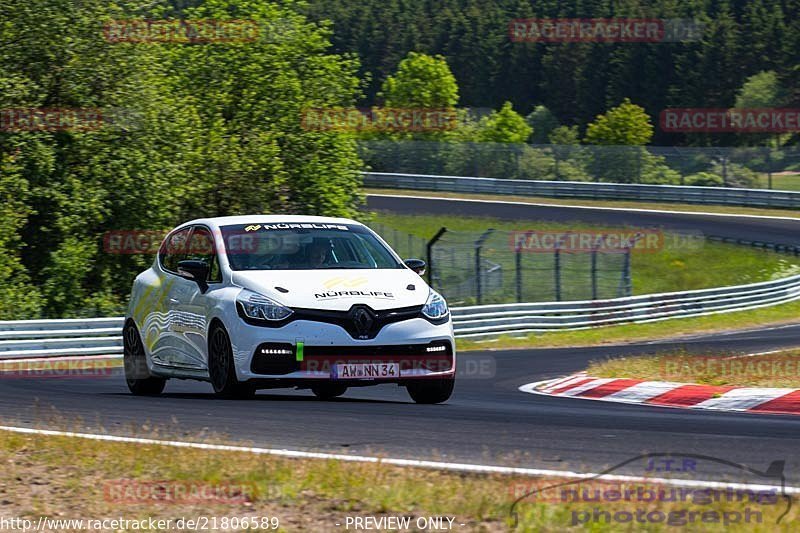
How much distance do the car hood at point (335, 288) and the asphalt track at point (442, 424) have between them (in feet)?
2.73

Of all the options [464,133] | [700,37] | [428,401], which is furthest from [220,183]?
[700,37]

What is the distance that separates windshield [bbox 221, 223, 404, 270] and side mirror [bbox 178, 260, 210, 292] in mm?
243

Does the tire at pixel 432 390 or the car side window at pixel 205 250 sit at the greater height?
the car side window at pixel 205 250

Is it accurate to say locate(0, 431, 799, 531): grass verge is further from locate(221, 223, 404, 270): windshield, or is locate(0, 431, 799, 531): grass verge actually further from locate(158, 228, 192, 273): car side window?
locate(158, 228, 192, 273): car side window

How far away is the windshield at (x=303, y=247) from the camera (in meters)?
10.5

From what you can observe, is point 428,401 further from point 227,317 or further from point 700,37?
point 700,37

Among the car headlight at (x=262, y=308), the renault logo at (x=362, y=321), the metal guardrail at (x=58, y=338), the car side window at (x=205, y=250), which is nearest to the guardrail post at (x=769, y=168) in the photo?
the metal guardrail at (x=58, y=338)

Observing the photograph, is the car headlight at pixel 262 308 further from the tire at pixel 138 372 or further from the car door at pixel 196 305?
the tire at pixel 138 372

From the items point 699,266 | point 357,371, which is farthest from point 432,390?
point 699,266

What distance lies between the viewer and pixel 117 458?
716 cm

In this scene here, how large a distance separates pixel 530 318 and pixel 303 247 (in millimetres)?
17638

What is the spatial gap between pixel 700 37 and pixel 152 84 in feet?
248

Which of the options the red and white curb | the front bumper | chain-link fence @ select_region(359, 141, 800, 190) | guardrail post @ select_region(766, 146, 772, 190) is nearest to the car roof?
the front bumper

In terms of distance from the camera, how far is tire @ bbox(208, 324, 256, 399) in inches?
392
